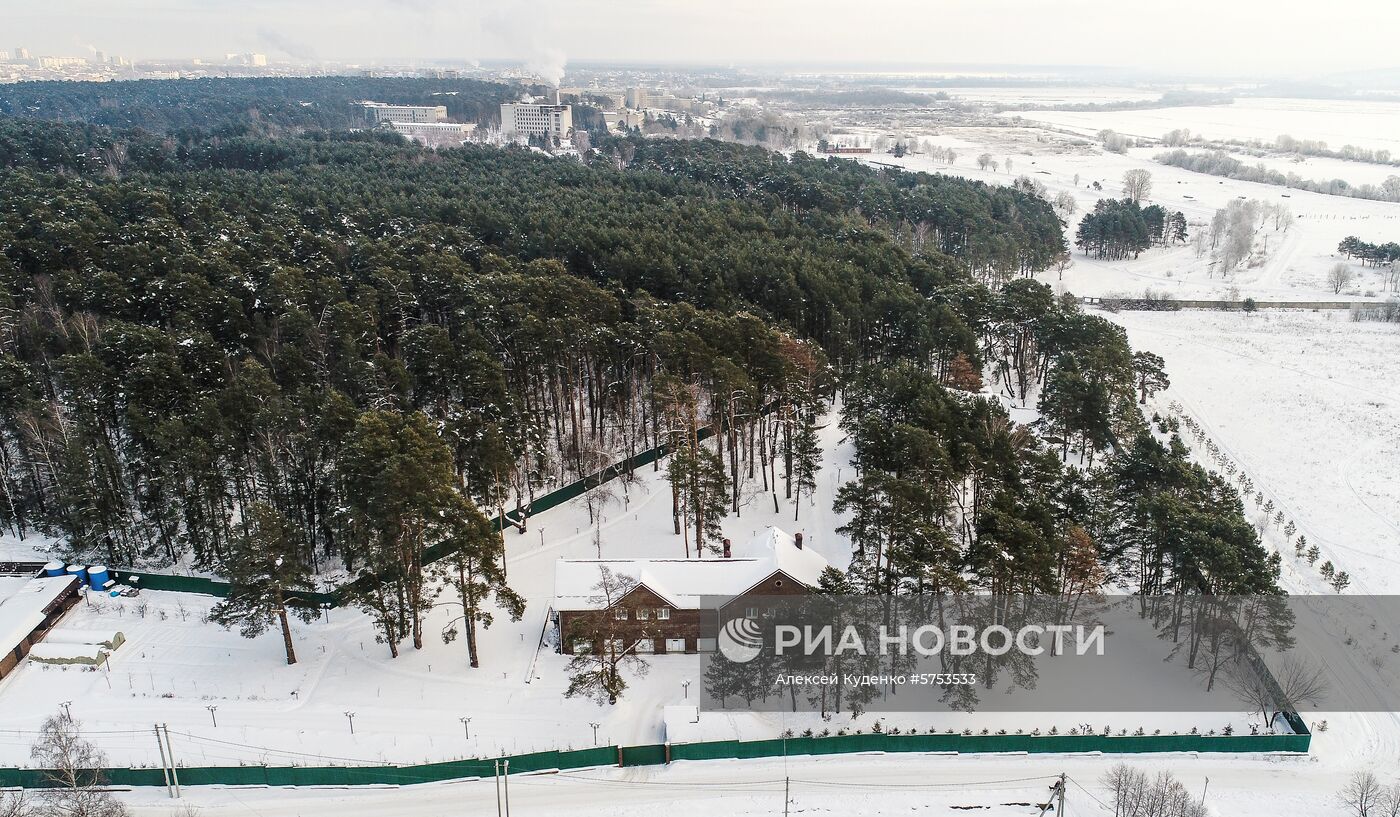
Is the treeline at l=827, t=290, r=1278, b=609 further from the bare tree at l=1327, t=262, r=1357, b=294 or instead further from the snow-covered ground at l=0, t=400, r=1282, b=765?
the bare tree at l=1327, t=262, r=1357, b=294

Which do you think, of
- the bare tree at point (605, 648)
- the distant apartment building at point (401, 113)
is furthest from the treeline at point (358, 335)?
the distant apartment building at point (401, 113)

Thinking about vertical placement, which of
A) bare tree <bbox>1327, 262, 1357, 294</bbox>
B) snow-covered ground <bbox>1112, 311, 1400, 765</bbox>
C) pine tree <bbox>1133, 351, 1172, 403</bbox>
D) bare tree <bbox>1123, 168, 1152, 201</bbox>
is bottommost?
snow-covered ground <bbox>1112, 311, 1400, 765</bbox>

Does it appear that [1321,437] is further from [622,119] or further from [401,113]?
[401,113]

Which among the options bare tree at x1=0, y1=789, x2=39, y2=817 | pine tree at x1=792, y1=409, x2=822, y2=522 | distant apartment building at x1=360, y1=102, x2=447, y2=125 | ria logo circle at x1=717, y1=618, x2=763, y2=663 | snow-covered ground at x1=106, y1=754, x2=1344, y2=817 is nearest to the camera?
bare tree at x1=0, y1=789, x2=39, y2=817

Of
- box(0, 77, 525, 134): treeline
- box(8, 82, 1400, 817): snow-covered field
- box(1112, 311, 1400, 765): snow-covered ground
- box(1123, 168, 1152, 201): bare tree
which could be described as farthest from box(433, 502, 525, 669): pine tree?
box(1123, 168, 1152, 201): bare tree

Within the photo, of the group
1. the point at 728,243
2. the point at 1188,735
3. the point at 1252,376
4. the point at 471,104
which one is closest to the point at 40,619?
the point at 1188,735

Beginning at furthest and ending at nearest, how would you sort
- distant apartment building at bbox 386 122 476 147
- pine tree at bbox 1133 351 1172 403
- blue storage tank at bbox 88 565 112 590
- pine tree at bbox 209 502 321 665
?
distant apartment building at bbox 386 122 476 147, pine tree at bbox 1133 351 1172 403, blue storage tank at bbox 88 565 112 590, pine tree at bbox 209 502 321 665

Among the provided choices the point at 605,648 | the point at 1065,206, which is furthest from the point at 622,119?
the point at 605,648

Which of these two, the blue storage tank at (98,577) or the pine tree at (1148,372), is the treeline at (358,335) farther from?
the pine tree at (1148,372)
